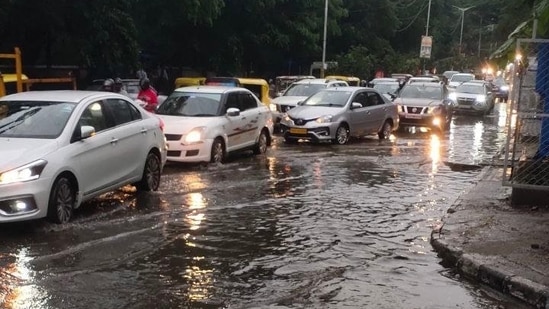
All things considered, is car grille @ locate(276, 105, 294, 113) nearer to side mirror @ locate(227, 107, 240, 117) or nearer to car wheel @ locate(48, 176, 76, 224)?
side mirror @ locate(227, 107, 240, 117)

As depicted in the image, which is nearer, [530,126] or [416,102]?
[530,126]

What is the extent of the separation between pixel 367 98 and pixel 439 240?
12238 mm

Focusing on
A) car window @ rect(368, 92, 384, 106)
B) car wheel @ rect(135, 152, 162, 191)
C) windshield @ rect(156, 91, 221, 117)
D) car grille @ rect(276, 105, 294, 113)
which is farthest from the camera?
car grille @ rect(276, 105, 294, 113)

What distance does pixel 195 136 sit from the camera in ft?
43.7

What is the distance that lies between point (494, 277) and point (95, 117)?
555cm

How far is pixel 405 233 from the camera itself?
27.9ft

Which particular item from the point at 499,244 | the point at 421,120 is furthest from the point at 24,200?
the point at 421,120

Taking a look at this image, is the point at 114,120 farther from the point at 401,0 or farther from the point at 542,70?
the point at 401,0

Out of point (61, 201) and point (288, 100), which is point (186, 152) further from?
point (288, 100)

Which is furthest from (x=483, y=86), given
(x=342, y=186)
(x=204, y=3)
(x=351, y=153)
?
(x=342, y=186)

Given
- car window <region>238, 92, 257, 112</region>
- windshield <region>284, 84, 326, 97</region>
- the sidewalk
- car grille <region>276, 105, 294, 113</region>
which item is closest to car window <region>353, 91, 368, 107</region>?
car grille <region>276, 105, 294, 113</region>

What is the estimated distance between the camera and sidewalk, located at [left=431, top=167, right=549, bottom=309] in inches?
247

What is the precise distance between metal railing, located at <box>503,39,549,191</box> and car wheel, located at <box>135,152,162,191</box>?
17.3 feet

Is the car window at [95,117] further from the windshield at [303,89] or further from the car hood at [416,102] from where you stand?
the car hood at [416,102]
